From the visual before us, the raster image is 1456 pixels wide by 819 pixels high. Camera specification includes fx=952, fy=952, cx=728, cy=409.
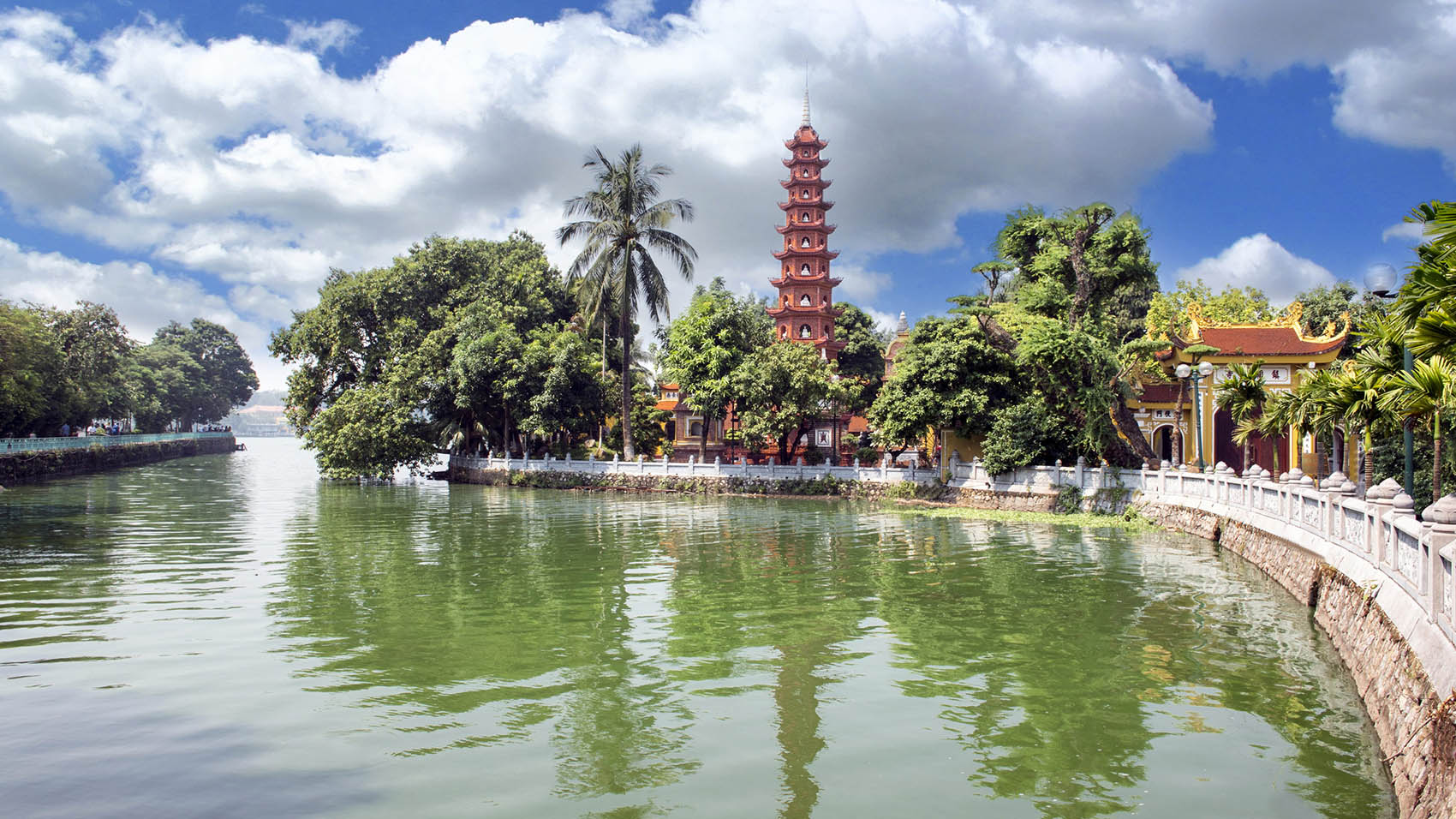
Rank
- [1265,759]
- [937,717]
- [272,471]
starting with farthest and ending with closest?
1. [272,471]
2. [937,717]
3. [1265,759]

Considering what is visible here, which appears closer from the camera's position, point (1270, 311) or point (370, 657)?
point (370, 657)

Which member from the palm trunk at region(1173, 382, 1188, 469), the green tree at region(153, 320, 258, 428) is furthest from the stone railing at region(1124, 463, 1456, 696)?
the green tree at region(153, 320, 258, 428)

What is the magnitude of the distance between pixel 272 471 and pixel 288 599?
148 feet

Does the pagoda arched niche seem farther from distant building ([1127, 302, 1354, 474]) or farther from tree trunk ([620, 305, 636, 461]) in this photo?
tree trunk ([620, 305, 636, 461])

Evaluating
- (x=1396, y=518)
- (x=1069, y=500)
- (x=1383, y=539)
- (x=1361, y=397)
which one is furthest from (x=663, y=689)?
(x=1069, y=500)

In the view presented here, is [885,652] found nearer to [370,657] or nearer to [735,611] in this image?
[735,611]

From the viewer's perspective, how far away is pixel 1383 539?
9.59 metres

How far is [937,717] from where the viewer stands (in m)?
7.80

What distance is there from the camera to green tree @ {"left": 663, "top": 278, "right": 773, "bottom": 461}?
36.9m

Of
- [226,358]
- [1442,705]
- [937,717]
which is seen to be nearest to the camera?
[1442,705]

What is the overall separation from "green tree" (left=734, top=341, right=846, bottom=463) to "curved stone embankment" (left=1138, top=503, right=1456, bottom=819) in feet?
73.5

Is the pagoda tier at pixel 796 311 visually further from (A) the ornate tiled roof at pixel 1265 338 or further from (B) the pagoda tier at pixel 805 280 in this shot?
(A) the ornate tiled roof at pixel 1265 338

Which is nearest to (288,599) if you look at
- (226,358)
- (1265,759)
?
(1265,759)

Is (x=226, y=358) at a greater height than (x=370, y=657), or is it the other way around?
(x=226, y=358)
